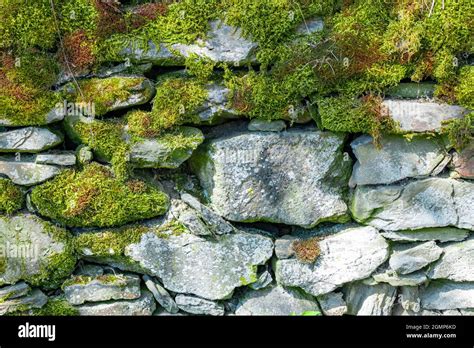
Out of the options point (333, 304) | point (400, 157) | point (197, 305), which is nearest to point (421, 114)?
point (400, 157)

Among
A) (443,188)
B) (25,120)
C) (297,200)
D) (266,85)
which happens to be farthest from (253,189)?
(25,120)

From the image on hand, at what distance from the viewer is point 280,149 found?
4.73 metres

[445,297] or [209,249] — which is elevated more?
[209,249]

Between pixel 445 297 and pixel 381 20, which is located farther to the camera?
pixel 445 297

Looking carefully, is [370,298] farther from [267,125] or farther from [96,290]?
[96,290]

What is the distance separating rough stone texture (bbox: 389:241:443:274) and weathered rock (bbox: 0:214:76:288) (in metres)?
3.05

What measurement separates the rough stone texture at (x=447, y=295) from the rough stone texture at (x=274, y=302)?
1099 mm

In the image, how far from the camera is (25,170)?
4586 mm

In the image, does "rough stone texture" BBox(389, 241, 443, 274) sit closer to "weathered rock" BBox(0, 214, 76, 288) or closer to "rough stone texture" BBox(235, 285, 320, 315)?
"rough stone texture" BBox(235, 285, 320, 315)

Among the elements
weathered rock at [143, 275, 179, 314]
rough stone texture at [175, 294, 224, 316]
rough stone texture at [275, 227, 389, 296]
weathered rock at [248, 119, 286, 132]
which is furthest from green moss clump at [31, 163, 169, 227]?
rough stone texture at [275, 227, 389, 296]

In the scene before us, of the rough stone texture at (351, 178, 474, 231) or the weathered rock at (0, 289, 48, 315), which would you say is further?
the rough stone texture at (351, 178, 474, 231)

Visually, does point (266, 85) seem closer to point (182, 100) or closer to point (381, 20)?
point (182, 100)

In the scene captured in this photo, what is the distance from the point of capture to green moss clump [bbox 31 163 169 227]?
15.2ft

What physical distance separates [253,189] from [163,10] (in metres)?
1.80
